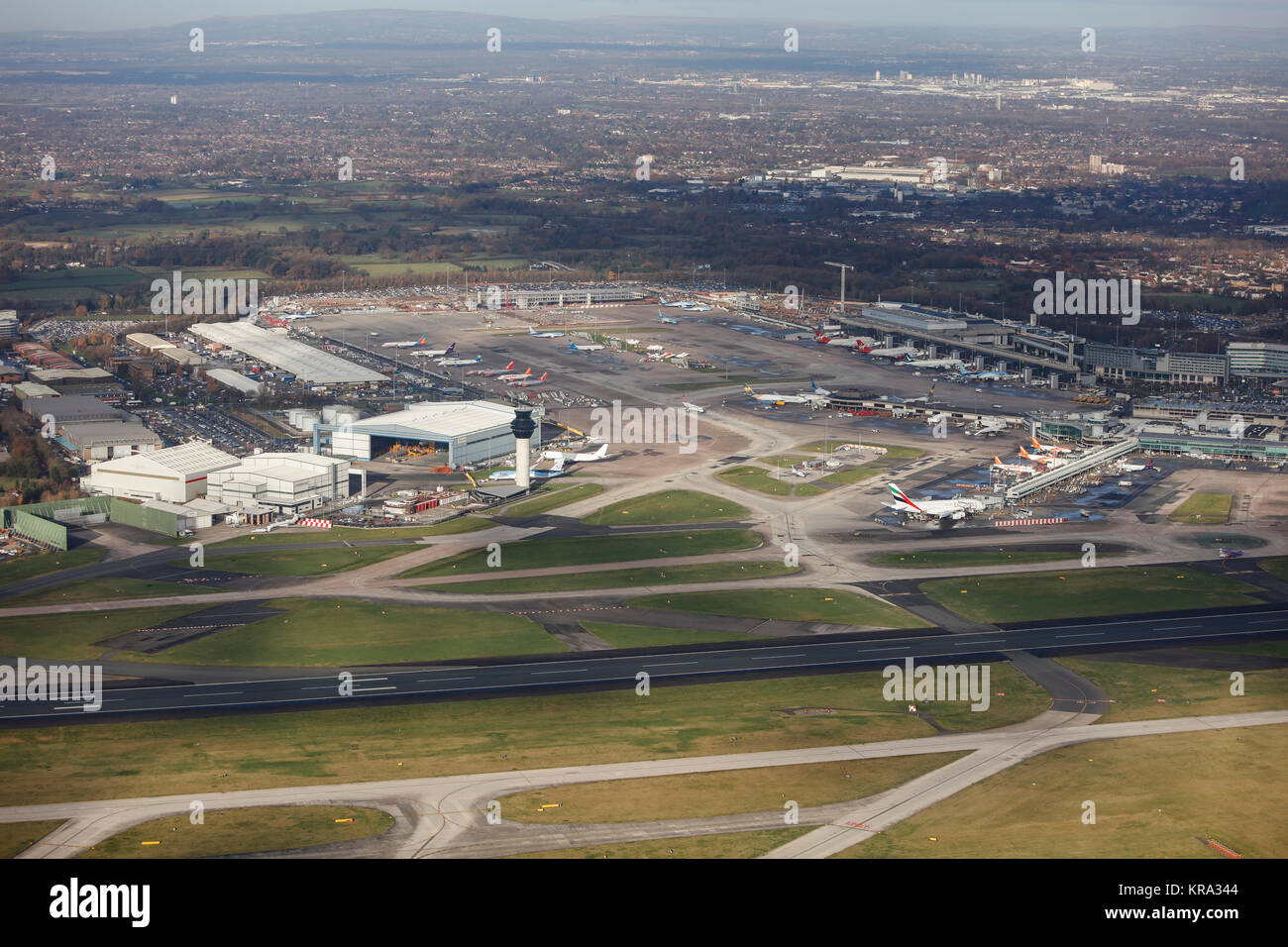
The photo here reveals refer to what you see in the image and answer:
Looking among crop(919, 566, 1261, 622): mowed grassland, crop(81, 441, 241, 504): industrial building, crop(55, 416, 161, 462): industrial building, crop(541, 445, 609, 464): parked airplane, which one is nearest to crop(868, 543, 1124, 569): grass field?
crop(919, 566, 1261, 622): mowed grassland

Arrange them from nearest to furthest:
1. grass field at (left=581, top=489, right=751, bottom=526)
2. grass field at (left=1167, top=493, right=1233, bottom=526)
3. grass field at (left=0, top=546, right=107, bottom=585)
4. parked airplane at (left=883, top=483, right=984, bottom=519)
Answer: grass field at (left=0, top=546, right=107, bottom=585)
parked airplane at (left=883, top=483, right=984, bottom=519)
grass field at (left=1167, top=493, right=1233, bottom=526)
grass field at (left=581, top=489, right=751, bottom=526)

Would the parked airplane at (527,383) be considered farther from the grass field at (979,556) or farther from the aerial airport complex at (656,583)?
the grass field at (979,556)

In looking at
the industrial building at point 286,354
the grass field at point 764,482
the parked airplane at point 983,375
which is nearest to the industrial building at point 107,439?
the industrial building at point 286,354

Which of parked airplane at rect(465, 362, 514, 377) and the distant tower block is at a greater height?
parked airplane at rect(465, 362, 514, 377)

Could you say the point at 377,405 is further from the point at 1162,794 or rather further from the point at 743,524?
the point at 1162,794

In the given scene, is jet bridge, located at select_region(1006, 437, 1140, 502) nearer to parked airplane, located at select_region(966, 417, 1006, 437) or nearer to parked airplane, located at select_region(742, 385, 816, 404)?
parked airplane, located at select_region(966, 417, 1006, 437)

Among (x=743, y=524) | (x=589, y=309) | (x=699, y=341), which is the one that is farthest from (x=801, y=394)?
(x=589, y=309)
